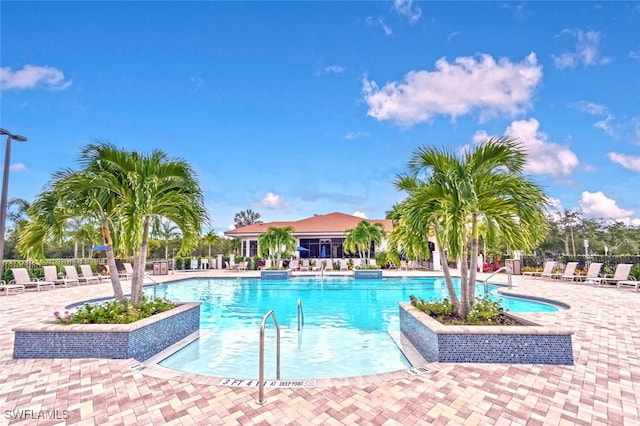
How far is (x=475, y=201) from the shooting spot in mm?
5086

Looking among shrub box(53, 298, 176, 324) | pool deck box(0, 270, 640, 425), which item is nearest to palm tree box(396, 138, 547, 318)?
pool deck box(0, 270, 640, 425)

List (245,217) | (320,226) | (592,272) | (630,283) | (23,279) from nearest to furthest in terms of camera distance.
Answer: (630,283) < (23,279) < (592,272) < (320,226) < (245,217)

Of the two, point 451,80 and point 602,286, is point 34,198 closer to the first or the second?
point 451,80

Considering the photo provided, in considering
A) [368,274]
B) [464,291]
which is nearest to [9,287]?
[464,291]

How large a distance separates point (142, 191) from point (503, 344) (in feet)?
21.3

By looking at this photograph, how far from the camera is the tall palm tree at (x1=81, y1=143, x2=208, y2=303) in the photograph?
5.85 m

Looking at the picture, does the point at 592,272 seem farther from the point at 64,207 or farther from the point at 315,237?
the point at 64,207

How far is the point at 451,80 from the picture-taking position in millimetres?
14922

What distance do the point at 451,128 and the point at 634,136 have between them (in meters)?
12.5

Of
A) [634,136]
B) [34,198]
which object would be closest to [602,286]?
[634,136]

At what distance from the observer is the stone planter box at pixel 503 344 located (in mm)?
4668

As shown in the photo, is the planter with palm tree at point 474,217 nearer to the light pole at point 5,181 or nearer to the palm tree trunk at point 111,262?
the palm tree trunk at point 111,262

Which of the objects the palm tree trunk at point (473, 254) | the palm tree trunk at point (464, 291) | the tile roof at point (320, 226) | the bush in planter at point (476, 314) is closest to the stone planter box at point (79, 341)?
the bush in planter at point (476, 314)

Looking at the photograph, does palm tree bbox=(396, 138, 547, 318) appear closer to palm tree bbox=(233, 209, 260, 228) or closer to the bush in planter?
the bush in planter
